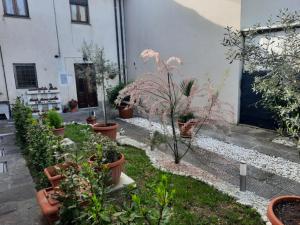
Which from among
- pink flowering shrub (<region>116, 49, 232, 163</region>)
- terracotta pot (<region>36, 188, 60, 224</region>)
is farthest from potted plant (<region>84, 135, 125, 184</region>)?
pink flowering shrub (<region>116, 49, 232, 163</region>)

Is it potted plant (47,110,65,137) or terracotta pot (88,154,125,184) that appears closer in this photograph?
terracotta pot (88,154,125,184)

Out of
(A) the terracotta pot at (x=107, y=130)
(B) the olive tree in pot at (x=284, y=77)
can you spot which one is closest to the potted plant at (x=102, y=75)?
(A) the terracotta pot at (x=107, y=130)

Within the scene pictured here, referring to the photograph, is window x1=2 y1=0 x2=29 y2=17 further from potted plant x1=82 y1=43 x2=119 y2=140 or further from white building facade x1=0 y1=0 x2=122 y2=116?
potted plant x1=82 y1=43 x2=119 y2=140

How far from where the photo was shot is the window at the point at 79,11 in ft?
33.3

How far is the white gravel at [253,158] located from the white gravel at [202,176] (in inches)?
24.6

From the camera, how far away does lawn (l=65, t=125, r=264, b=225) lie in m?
2.69

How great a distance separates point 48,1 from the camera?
31.3 ft

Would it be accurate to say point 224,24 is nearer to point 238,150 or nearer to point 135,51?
point 238,150

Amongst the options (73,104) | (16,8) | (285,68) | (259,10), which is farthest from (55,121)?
(16,8)

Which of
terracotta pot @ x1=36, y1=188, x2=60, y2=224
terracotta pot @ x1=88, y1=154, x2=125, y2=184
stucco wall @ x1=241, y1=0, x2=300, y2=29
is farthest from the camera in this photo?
stucco wall @ x1=241, y1=0, x2=300, y2=29

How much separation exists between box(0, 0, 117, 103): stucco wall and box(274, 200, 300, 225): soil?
31.5 ft

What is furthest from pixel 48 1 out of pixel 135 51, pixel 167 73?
pixel 167 73

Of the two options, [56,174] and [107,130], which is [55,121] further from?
[56,174]

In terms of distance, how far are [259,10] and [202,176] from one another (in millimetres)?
5206
